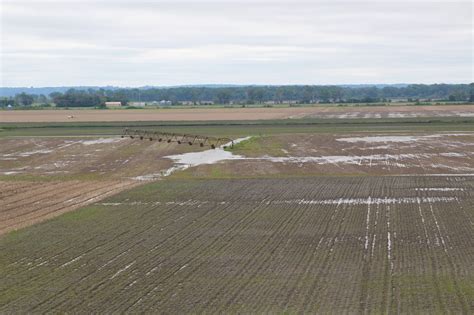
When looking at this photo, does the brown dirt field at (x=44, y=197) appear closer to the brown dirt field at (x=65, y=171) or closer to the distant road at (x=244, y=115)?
the brown dirt field at (x=65, y=171)

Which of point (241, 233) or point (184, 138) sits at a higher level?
point (184, 138)

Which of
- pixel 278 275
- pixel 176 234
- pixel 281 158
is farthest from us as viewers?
pixel 281 158

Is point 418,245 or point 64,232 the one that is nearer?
point 418,245

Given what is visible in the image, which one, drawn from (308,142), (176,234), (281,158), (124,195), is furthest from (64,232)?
(308,142)

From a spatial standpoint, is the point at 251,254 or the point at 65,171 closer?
the point at 251,254

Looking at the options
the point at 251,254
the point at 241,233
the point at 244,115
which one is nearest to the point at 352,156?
the point at 241,233

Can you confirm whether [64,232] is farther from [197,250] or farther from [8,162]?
[8,162]

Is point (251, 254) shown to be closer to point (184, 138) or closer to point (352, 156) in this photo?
point (352, 156)
